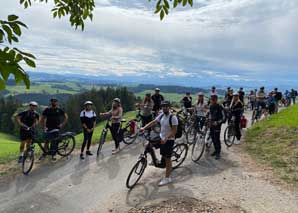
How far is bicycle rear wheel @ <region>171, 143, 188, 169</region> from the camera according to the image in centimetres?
984

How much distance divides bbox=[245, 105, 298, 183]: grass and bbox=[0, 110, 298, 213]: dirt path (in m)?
0.72

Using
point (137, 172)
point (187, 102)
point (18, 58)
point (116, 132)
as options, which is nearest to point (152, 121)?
point (137, 172)

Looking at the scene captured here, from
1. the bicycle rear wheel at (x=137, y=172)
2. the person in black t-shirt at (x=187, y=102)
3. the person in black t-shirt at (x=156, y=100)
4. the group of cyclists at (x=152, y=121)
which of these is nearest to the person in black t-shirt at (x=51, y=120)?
the group of cyclists at (x=152, y=121)

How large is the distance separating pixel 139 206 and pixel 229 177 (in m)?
3.41

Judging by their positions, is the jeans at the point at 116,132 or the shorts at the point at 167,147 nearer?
the shorts at the point at 167,147

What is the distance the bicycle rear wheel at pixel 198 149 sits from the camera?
422 inches

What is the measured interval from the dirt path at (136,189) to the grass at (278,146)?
0.72 m

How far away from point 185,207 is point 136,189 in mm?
1838

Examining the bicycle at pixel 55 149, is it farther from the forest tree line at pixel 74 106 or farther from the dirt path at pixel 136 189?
the forest tree line at pixel 74 106

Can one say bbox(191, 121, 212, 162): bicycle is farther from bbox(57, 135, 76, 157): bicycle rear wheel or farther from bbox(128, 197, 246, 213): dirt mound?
bbox(57, 135, 76, 157): bicycle rear wheel

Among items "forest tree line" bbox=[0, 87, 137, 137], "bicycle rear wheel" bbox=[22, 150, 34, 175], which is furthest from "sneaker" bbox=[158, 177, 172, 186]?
"forest tree line" bbox=[0, 87, 137, 137]

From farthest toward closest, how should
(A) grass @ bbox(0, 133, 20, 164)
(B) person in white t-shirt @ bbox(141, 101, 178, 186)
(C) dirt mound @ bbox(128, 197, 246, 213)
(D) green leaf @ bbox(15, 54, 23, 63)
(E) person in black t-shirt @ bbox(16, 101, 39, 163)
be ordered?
1. (A) grass @ bbox(0, 133, 20, 164)
2. (E) person in black t-shirt @ bbox(16, 101, 39, 163)
3. (B) person in white t-shirt @ bbox(141, 101, 178, 186)
4. (C) dirt mound @ bbox(128, 197, 246, 213)
5. (D) green leaf @ bbox(15, 54, 23, 63)

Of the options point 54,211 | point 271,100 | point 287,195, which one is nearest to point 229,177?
point 287,195

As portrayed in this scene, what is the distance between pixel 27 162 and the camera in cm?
980
